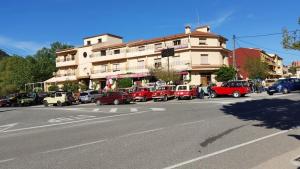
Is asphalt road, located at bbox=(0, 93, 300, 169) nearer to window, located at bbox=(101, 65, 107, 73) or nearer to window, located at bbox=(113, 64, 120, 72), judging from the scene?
window, located at bbox=(113, 64, 120, 72)

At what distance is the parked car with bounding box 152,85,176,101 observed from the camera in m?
39.3

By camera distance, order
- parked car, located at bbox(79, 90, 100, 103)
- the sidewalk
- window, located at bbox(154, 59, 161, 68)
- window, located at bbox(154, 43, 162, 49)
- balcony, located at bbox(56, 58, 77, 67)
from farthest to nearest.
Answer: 1. balcony, located at bbox(56, 58, 77, 67)
2. window, located at bbox(154, 43, 162, 49)
3. window, located at bbox(154, 59, 161, 68)
4. parked car, located at bbox(79, 90, 100, 103)
5. the sidewalk

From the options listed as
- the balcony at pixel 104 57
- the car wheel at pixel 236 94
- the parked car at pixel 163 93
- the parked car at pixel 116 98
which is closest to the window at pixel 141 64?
the balcony at pixel 104 57

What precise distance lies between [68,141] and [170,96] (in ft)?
95.0

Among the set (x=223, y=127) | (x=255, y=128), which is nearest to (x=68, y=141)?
(x=223, y=127)

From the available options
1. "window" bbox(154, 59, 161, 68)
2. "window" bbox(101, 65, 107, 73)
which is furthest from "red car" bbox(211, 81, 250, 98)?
"window" bbox(101, 65, 107, 73)

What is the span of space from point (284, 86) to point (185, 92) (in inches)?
409

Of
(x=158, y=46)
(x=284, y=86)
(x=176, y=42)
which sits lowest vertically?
(x=284, y=86)

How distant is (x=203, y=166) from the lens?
7375mm

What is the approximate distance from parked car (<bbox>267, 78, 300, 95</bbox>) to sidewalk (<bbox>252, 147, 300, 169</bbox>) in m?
31.5

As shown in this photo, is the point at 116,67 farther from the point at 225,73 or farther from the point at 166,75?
the point at 225,73

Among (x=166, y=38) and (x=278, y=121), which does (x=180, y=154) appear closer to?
(x=278, y=121)

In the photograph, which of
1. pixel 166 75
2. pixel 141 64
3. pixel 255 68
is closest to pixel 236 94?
pixel 166 75

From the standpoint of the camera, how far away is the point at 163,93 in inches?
1550
